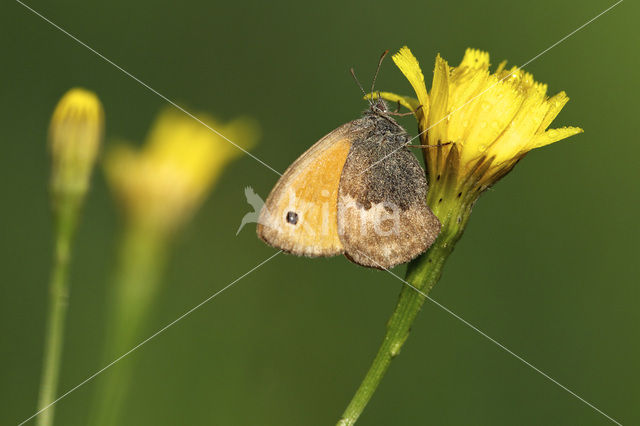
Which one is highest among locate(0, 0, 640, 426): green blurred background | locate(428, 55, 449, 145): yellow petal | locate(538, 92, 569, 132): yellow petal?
locate(538, 92, 569, 132): yellow petal

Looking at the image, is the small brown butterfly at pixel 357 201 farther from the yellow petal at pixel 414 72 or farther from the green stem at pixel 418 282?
the yellow petal at pixel 414 72

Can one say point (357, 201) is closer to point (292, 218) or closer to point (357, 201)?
point (357, 201)

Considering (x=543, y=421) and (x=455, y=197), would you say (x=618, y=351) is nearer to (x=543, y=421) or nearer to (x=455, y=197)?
(x=543, y=421)

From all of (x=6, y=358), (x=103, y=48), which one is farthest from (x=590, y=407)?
(x=103, y=48)

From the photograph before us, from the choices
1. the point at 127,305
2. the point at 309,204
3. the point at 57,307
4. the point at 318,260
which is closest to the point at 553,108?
the point at 309,204

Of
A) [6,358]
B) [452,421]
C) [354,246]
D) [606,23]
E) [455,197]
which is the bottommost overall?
[6,358]

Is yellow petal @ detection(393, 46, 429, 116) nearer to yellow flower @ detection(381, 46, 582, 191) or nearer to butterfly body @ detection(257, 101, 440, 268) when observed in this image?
yellow flower @ detection(381, 46, 582, 191)

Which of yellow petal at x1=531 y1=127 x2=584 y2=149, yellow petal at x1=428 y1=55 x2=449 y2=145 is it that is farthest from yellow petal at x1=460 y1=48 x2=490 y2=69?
yellow petal at x1=531 y1=127 x2=584 y2=149
